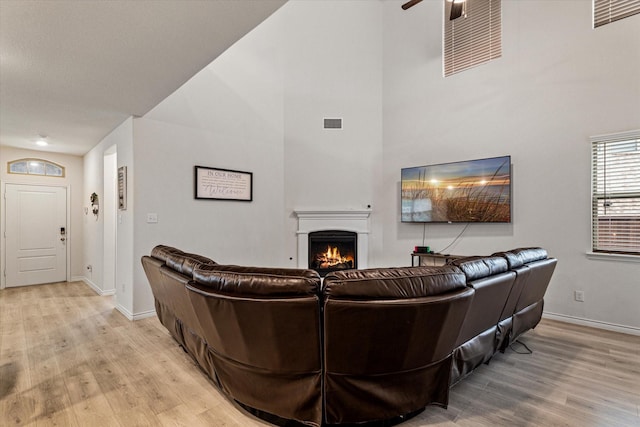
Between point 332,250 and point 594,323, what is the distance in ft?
11.8

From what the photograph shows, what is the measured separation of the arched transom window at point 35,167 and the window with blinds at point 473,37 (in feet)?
23.4

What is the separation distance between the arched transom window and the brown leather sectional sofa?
231 inches

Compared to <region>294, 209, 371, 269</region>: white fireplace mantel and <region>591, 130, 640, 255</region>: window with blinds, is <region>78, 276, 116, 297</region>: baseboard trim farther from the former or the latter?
<region>591, 130, 640, 255</region>: window with blinds

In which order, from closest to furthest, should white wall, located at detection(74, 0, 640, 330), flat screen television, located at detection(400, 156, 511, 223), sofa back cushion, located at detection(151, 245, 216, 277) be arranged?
sofa back cushion, located at detection(151, 245, 216, 277) < white wall, located at detection(74, 0, 640, 330) < flat screen television, located at detection(400, 156, 511, 223)

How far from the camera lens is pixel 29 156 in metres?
5.74

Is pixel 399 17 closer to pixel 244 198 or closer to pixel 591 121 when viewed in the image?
pixel 591 121

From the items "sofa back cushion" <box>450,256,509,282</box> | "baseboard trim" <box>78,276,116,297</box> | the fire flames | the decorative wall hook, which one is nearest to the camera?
"sofa back cushion" <box>450,256,509,282</box>

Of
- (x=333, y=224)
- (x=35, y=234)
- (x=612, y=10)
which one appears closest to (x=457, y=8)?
(x=612, y=10)

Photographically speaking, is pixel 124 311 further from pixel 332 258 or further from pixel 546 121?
pixel 546 121

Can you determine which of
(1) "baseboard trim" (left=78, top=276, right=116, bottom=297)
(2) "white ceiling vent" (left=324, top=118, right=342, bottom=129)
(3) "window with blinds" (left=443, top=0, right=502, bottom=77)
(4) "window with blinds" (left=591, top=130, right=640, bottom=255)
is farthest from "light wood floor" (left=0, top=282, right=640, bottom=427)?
(2) "white ceiling vent" (left=324, top=118, right=342, bottom=129)

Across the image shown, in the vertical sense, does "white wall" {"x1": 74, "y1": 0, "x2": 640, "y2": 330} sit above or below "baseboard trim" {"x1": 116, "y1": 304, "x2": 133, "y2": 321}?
above

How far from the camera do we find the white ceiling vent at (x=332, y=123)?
18.9ft

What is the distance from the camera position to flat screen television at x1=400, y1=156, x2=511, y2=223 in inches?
167

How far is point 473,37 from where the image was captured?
4715 millimetres
